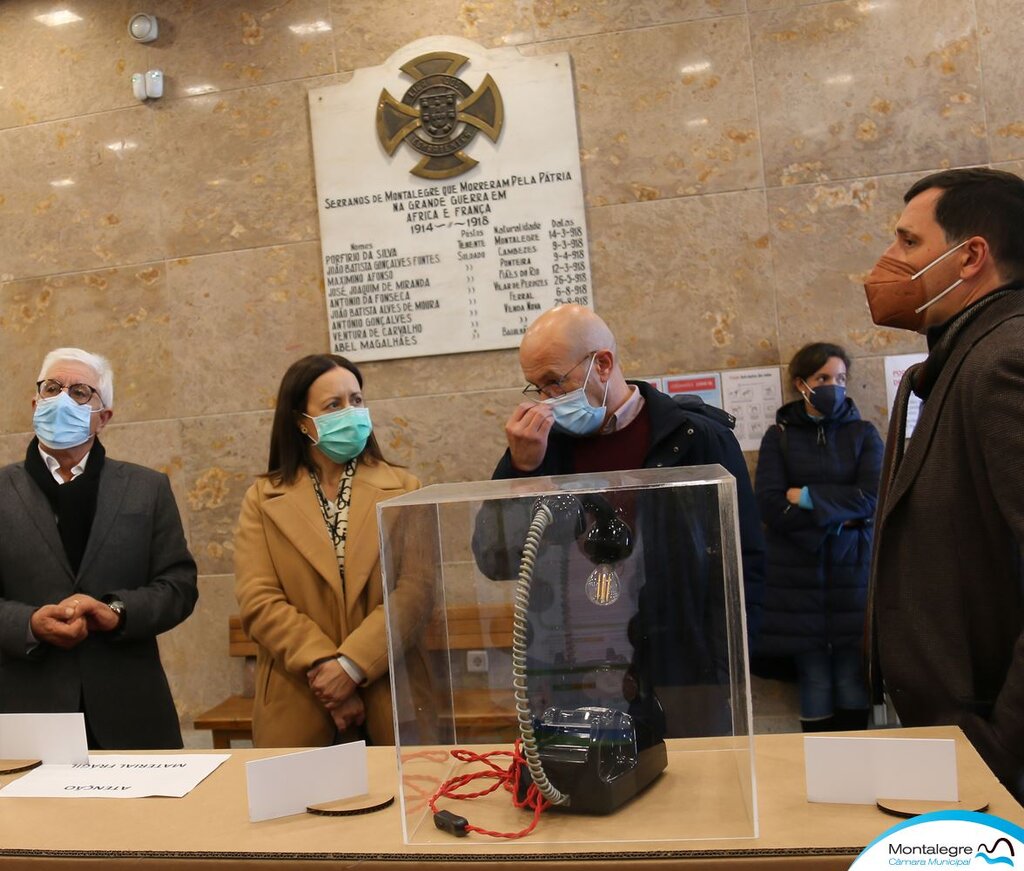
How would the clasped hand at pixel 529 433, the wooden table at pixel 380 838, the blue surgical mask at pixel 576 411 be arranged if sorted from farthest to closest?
the blue surgical mask at pixel 576 411 → the clasped hand at pixel 529 433 → the wooden table at pixel 380 838

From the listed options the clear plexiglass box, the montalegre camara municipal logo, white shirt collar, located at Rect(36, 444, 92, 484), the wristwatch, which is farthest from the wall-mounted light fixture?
the montalegre camara municipal logo

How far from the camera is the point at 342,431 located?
2.72 m

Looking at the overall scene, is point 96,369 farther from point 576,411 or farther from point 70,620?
point 576,411

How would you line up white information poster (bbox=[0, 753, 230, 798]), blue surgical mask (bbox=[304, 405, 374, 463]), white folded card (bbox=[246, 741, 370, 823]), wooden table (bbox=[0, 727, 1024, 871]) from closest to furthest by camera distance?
wooden table (bbox=[0, 727, 1024, 871])
white folded card (bbox=[246, 741, 370, 823])
white information poster (bbox=[0, 753, 230, 798])
blue surgical mask (bbox=[304, 405, 374, 463])

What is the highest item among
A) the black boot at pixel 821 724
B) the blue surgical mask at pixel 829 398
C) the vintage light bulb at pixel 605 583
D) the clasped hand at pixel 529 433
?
the blue surgical mask at pixel 829 398

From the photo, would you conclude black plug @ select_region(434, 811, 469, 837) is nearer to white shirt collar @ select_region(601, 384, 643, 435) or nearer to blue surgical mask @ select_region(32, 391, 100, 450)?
white shirt collar @ select_region(601, 384, 643, 435)

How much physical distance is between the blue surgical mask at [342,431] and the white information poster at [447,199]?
1.49 meters

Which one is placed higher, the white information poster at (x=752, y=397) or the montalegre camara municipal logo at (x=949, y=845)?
the white information poster at (x=752, y=397)

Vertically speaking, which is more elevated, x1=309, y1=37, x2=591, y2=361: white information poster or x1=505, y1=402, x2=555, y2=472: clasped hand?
x1=309, y1=37, x2=591, y2=361: white information poster

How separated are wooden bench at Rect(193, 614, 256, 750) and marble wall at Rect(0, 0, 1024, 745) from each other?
10 centimetres

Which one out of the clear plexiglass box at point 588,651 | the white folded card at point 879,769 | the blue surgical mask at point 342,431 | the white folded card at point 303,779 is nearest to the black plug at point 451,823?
the clear plexiglass box at point 588,651

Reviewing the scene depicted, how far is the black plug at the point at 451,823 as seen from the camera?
1.26 metres

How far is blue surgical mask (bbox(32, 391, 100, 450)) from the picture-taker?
273cm

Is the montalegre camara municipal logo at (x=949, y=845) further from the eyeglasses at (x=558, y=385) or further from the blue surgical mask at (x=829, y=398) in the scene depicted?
the blue surgical mask at (x=829, y=398)
